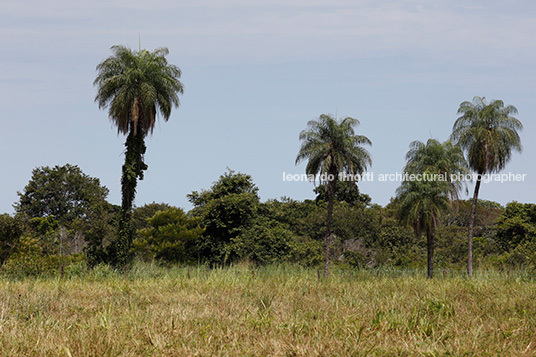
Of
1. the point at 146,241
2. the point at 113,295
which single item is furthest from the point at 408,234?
the point at 113,295

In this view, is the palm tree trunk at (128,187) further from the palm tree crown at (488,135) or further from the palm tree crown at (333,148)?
the palm tree crown at (488,135)

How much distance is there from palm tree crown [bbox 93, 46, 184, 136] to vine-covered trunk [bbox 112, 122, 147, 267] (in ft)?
2.35

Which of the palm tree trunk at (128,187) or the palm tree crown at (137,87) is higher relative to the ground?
the palm tree crown at (137,87)

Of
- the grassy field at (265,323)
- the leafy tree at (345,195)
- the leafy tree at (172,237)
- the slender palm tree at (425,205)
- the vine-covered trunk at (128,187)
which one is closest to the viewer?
the grassy field at (265,323)

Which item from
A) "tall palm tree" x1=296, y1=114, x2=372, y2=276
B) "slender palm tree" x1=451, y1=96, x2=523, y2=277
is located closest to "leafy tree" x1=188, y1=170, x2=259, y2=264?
"tall palm tree" x1=296, y1=114, x2=372, y2=276

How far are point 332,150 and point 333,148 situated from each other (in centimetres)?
29

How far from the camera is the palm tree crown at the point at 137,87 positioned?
31328mm

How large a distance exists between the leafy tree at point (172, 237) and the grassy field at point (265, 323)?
25.5 metres

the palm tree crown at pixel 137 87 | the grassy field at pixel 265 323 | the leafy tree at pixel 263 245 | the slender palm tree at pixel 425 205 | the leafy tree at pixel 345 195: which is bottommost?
the grassy field at pixel 265 323

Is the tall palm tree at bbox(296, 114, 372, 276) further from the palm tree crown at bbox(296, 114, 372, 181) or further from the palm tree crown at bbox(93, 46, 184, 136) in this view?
the palm tree crown at bbox(93, 46, 184, 136)

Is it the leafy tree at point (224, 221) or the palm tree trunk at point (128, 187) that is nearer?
the palm tree trunk at point (128, 187)

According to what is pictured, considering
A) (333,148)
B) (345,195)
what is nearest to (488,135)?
(333,148)

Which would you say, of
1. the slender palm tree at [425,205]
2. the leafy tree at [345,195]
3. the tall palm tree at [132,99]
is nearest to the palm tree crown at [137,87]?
the tall palm tree at [132,99]

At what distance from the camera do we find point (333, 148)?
107 feet
